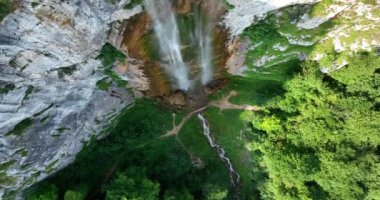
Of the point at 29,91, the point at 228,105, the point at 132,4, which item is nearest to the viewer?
the point at 132,4

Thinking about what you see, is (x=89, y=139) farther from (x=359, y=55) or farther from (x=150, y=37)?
(x=359, y=55)

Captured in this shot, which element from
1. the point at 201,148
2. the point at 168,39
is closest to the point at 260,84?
the point at 201,148

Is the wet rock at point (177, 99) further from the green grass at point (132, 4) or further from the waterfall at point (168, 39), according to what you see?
the green grass at point (132, 4)

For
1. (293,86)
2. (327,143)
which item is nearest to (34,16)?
(293,86)

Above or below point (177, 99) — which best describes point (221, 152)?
below

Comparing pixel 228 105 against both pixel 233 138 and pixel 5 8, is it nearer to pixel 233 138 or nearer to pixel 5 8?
pixel 233 138

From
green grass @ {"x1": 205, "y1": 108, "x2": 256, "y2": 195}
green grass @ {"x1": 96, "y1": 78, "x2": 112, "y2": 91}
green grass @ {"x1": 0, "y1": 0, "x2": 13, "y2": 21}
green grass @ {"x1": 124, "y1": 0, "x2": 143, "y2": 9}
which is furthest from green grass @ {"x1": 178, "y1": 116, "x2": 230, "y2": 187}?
green grass @ {"x1": 0, "y1": 0, "x2": 13, "y2": 21}

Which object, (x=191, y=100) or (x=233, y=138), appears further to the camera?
(x=233, y=138)
